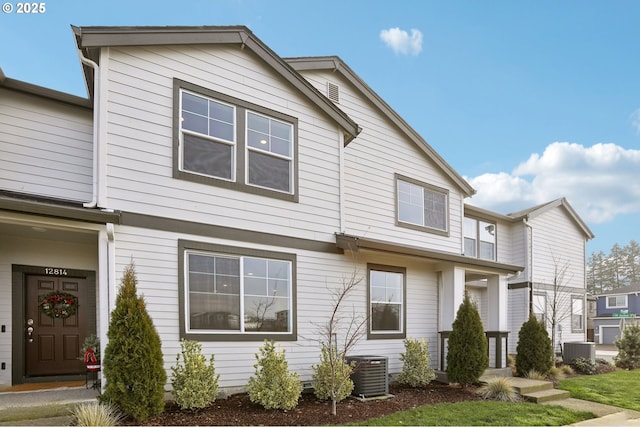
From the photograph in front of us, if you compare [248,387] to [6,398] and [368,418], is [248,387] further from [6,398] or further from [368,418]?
[6,398]

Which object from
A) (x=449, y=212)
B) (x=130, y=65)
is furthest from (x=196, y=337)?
(x=449, y=212)

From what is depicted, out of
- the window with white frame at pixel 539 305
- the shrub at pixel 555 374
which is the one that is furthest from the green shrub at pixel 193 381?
the window with white frame at pixel 539 305

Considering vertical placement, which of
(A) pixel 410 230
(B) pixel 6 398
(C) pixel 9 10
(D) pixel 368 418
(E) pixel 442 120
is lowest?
(D) pixel 368 418

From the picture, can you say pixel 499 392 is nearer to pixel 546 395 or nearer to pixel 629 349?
pixel 546 395

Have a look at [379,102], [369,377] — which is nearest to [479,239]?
[379,102]

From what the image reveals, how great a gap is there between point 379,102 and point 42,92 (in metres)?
7.50

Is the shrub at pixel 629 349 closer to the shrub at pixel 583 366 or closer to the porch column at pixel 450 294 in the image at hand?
the shrub at pixel 583 366

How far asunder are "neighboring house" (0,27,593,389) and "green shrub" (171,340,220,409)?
0.47 metres

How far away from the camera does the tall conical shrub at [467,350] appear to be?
904cm

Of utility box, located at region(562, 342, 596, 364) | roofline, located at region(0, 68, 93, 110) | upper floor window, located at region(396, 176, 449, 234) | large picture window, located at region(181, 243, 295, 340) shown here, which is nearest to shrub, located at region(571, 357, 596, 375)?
utility box, located at region(562, 342, 596, 364)

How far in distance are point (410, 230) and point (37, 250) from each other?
8.27m

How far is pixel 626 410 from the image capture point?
812 centimetres

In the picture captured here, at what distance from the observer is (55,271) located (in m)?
7.98

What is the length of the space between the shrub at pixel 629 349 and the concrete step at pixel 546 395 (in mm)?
7627
